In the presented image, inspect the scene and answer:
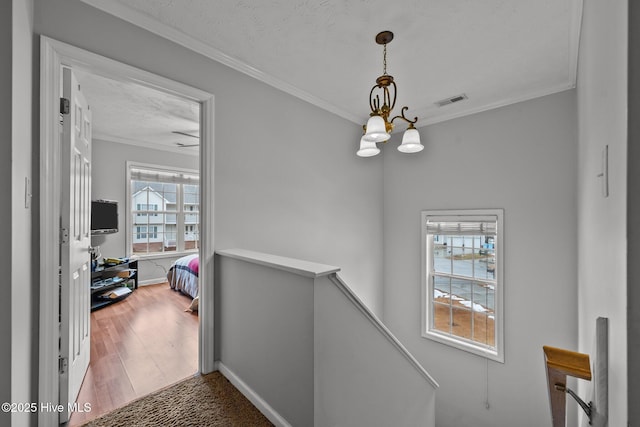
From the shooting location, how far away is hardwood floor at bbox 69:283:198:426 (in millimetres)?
1886

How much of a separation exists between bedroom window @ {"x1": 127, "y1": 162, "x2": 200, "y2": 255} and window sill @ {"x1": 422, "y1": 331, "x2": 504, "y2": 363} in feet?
16.4

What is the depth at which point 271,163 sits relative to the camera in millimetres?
2545

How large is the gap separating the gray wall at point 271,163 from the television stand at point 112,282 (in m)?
3.03

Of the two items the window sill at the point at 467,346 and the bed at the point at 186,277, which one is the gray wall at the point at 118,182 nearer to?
the bed at the point at 186,277

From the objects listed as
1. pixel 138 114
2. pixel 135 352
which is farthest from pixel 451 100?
pixel 135 352

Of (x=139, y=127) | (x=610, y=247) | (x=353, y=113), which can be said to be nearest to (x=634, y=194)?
(x=610, y=247)

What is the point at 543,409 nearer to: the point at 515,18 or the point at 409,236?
the point at 409,236

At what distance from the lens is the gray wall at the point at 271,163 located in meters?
1.69

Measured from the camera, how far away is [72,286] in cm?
165

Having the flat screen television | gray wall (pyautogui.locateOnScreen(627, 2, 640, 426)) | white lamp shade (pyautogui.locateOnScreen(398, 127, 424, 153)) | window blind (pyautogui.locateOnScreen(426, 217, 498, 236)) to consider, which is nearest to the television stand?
the flat screen television

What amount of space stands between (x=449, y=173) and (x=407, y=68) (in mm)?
1479

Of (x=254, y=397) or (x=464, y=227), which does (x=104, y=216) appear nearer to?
(x=254, y=397)

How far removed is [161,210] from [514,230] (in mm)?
6035

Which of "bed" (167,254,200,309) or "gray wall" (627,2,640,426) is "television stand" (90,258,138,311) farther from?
"gray wall" (627,2,640,426)
